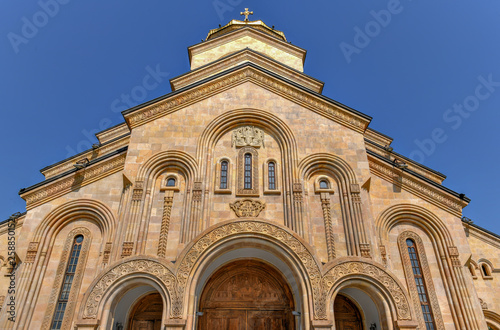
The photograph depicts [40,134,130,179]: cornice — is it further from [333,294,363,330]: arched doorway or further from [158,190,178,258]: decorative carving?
[333,294,363,330]: arched doorway

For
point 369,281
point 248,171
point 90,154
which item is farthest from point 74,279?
point 369,281

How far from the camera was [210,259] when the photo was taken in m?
9.91

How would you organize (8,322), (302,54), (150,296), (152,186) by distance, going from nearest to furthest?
(8,322) < (150,296) < (152,186) < (302,54)

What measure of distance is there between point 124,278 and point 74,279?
3.32 meters

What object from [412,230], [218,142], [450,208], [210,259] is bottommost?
[210,259]

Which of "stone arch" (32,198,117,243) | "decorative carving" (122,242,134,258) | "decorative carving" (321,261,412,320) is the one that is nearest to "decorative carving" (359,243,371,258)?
"decorative carving" (321,261,412,320)

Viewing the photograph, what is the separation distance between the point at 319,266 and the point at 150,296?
5.70m

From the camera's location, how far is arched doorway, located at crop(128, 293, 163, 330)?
1085 cm

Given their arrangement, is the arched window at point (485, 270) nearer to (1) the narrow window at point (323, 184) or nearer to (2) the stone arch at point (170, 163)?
(1) the narrow window at point (323, 184)

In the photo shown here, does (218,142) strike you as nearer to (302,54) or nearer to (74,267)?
(74,267)

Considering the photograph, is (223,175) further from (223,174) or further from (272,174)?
(272,174)

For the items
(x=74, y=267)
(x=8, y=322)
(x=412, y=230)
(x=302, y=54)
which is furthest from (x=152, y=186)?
(x=302, y=54)

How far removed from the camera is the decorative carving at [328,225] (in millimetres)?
10711

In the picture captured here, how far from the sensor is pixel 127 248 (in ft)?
34.5
